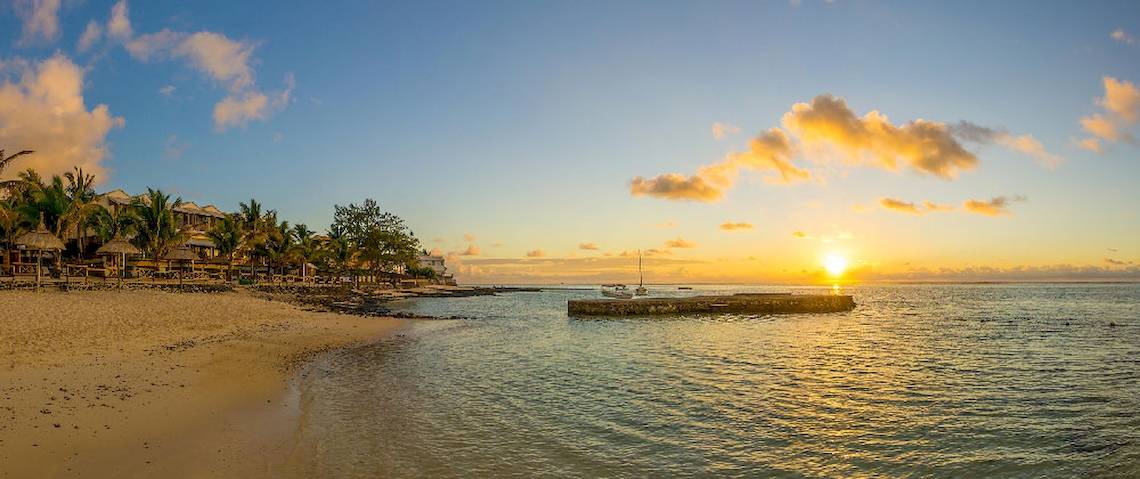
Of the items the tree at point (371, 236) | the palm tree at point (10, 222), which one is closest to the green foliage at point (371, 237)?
the tree at point (371, 236)

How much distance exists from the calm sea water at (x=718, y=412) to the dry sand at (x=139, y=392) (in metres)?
1.38

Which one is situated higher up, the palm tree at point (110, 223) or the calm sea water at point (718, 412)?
the palm tree at point (110, 223)

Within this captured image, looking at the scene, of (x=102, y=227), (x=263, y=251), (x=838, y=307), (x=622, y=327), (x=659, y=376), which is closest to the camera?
(x=659, y=376)

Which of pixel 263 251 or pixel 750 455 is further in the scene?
pixel 263 251

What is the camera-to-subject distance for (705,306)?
6956cm

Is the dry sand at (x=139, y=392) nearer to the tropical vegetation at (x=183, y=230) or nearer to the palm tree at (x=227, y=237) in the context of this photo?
the tropical vegetation at (x=183, y=230)

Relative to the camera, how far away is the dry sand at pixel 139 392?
1016cm

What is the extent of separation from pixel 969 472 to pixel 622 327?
3777 centimetres

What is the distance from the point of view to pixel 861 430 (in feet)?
47.3

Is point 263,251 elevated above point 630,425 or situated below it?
above

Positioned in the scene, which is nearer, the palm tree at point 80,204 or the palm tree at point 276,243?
the palm tree at point 80,204

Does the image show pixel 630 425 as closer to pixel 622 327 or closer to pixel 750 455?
pixel 750 455

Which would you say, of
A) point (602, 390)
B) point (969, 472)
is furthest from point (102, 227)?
point (969, 472)

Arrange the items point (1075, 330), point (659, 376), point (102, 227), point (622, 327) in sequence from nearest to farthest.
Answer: point (659, 376) < point (1075, 330) < point (622, 327) < point (102, 227)
